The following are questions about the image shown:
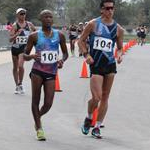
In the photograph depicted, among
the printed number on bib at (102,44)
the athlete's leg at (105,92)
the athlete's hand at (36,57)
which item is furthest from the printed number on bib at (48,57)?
the athlete's leg at (105,92)

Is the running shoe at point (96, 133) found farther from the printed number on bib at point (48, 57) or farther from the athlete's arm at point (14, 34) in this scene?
the athlete's arm at point (14, 34)

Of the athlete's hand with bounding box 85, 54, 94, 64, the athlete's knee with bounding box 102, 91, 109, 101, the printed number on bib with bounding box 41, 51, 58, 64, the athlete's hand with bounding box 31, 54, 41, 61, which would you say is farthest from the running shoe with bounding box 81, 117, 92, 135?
the athlete's hand with bounding box 31, 54, 41, 61

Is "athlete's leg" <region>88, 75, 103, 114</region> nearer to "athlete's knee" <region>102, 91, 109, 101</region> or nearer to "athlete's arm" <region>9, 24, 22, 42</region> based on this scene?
"athlete's knee" <region>102, 91, 109, 101</region>

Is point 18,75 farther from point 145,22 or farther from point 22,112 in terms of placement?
point 145,22

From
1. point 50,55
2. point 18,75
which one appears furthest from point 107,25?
point 18,75

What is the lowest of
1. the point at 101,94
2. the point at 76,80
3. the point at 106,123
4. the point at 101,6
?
the point at 76,80

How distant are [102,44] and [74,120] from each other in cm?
221

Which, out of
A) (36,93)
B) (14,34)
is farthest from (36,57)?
(14,34)

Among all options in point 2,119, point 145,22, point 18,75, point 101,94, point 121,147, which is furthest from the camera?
point 145,22

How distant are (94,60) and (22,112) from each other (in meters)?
2.87

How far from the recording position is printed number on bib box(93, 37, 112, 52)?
330 inches

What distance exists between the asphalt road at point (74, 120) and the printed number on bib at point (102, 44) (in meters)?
1.25

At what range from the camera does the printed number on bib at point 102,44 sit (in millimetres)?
8383

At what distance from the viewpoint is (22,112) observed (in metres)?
10.9
